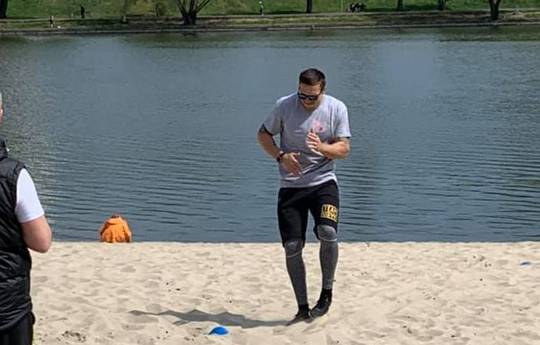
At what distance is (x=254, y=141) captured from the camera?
77.3 ft

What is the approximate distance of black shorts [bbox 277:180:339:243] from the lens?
6801 mm

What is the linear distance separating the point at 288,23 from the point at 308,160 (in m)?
70.4

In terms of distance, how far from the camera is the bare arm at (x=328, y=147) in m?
6.65

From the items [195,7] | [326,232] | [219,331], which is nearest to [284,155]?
[326,232]

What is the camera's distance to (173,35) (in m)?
72.8

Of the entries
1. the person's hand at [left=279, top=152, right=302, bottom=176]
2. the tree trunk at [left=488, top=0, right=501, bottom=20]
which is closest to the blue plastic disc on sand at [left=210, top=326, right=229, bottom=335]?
the person's hand at [left=279, top=152, right=302, bottom=176]

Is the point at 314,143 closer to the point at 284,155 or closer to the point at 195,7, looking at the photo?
the point at 284,155

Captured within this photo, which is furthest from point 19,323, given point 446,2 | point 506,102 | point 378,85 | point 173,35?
point 446,2

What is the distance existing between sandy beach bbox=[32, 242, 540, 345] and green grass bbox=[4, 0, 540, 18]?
73604 millimetres

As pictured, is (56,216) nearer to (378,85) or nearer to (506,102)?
(506,102)

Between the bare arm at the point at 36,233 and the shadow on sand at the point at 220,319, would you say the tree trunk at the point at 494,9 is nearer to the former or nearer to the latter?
the shadow on sand at the point at 220,319

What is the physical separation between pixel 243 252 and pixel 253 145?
40.4 ft

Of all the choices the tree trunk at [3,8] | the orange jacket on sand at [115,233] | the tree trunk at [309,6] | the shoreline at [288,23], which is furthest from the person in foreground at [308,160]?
the tree trunk at [3,8]

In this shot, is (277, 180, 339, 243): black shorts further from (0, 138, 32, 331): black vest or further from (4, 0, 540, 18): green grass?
(4, 0, 540, 18): green grass
